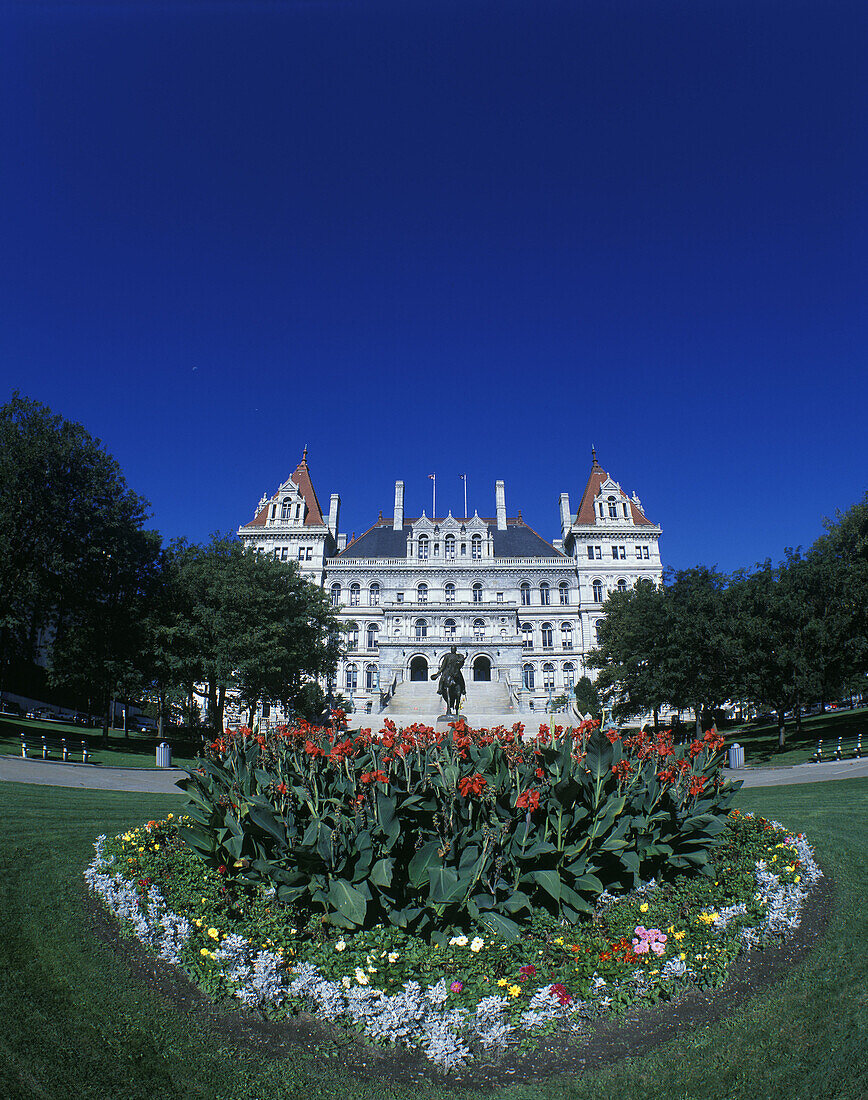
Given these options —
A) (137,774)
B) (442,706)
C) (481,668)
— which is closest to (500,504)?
(481,668)

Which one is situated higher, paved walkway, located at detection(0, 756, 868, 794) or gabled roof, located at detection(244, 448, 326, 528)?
gabled roof, located at detection(244, 448, 326, 528)

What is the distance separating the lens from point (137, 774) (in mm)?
22812

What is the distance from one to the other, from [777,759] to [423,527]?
Answer: 46.3 m

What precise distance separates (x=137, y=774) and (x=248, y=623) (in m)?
12.9

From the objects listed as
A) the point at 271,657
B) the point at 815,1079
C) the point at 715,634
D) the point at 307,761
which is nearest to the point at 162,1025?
the point at 307,761

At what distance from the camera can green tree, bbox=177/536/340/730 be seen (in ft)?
109

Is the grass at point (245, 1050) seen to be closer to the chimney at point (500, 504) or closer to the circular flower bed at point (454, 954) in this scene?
the circular flower bed at point (454, 954)

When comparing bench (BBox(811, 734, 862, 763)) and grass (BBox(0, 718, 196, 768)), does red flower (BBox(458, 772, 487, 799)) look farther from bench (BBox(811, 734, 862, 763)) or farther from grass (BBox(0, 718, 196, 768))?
bench (BBox(811, 734, 862, 763))

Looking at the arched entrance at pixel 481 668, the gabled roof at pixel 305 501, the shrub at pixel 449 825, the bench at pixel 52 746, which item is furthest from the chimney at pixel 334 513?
the shrub at pixel 449 825

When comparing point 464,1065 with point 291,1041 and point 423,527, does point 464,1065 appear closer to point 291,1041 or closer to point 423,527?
point 291,1041

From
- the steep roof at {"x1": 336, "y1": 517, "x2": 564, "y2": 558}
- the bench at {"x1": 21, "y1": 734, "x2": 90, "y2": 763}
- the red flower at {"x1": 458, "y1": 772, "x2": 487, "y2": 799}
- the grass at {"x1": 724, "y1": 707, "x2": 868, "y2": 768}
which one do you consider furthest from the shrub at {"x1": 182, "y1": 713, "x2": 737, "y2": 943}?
the steep roof at {"x1": 336, "y1": 517, "x2": 564, "y2": 558}

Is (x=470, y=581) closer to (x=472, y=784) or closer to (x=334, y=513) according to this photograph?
(x=334, y=513)

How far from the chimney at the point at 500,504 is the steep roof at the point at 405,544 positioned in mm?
706

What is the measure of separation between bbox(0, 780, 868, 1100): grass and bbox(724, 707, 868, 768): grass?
24.0 metres
